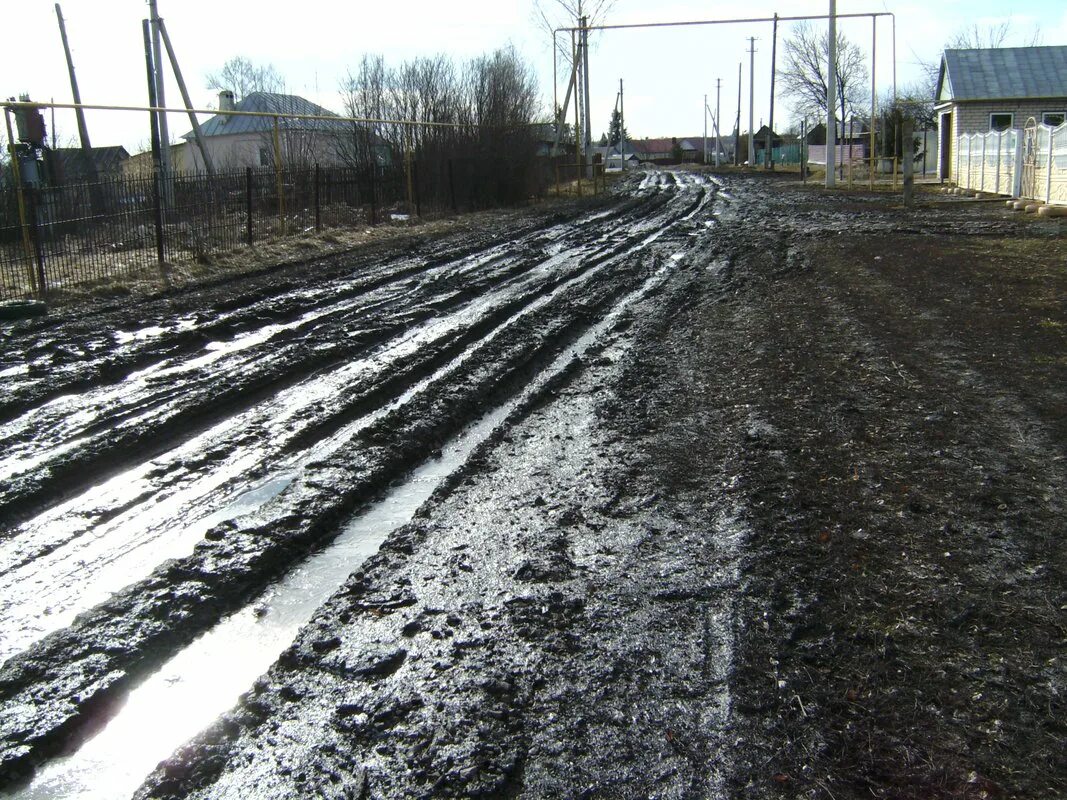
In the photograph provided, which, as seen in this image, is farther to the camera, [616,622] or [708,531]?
[708,531]

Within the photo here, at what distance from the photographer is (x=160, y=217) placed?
14234mm

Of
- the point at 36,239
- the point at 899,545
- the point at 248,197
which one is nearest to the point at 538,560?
the point at 899,545

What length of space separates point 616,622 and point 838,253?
485 inches

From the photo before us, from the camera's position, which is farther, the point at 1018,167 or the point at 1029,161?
the point at 1018,167

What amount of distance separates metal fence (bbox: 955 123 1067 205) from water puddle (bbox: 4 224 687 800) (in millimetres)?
20579

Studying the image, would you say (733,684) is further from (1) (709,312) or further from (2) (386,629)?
(1) (709,312)

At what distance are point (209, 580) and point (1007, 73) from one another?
39203 mm

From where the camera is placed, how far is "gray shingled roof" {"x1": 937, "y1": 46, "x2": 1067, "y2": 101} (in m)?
34.8

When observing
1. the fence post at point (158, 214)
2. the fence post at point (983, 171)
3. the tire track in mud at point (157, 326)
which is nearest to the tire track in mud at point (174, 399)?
the tire track in mud at point (157, 326)

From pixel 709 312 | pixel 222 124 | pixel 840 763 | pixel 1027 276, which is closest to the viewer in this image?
pixel 840 763

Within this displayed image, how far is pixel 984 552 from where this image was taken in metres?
4.25

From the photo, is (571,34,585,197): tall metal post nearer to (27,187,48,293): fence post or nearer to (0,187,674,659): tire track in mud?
(27,187,48,293): fence post

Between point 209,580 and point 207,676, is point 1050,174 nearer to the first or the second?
point 209,580

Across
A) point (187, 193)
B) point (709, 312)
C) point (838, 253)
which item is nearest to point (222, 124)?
point (187, 193)
